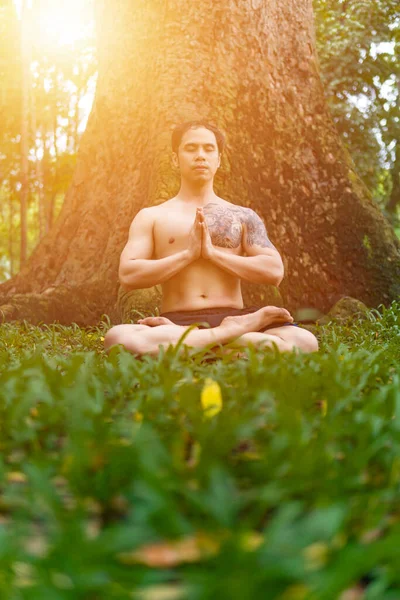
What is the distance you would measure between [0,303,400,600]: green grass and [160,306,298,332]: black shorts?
2.39 meters

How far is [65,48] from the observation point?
78.4 feet

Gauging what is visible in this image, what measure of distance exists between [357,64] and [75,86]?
1024cm

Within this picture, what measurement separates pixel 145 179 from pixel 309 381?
628 centimetres

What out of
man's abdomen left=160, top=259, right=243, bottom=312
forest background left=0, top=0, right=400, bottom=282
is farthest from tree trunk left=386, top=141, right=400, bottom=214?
man's abdomen left=160, top=259, right=243, bottom=312

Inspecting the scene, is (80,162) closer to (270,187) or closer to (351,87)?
(270,187)

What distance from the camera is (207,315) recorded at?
16.1 feet

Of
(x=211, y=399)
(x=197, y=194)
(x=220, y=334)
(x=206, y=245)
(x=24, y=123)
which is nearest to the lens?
(x=211, y=399)

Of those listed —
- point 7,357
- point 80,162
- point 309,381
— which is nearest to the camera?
point 309,381

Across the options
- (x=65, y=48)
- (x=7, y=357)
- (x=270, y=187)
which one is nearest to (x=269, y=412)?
(x=7, y=357)

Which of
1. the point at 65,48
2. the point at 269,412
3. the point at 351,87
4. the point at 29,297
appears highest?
the point at 65,48

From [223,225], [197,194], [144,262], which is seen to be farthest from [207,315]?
[197,194]

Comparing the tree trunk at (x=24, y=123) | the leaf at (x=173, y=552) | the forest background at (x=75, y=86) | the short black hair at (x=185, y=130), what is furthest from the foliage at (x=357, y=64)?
the leaf at (x=173, y=552)

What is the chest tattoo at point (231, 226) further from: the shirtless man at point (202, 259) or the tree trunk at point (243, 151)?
the tree trunk at point (243, 151)

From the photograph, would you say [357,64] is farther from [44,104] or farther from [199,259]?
[199,259]
